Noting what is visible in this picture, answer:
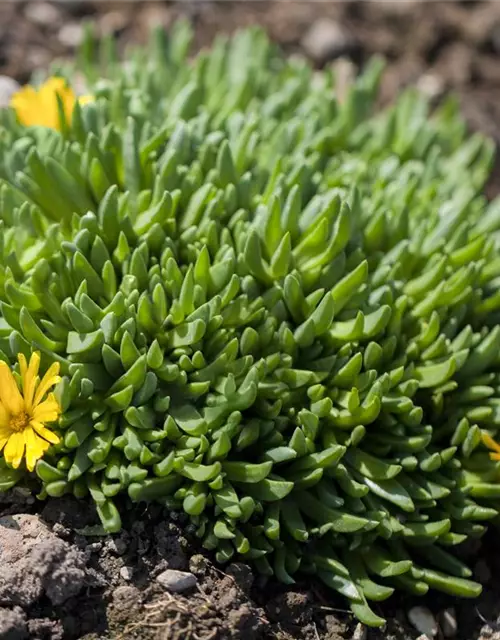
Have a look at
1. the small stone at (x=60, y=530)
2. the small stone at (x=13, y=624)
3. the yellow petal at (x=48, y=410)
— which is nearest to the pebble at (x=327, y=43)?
the yellow petal at (x=48, y=410)

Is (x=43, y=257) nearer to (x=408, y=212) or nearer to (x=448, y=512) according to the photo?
(x=408, y=212)

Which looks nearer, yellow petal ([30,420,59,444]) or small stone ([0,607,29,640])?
small stone ([0,607,29,640])

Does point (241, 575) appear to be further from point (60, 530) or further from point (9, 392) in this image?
point (9, 392)

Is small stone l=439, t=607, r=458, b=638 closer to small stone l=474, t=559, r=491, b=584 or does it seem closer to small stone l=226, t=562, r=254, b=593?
small stone l=474, t=559, r=491, b=584

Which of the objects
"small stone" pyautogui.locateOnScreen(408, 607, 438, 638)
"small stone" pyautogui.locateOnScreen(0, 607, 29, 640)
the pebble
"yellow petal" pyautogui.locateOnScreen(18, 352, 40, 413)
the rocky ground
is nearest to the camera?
"small stone" pyautogui.locateOnScreen(0, 607, 29, 640)

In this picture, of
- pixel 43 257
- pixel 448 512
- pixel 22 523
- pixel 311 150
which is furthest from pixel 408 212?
pixel 22 523

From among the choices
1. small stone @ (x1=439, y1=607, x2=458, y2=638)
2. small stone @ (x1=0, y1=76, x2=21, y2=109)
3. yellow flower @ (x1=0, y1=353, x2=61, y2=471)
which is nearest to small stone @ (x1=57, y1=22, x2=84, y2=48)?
small stone @ (x1=0, y1=76, x2=21, y2=109)

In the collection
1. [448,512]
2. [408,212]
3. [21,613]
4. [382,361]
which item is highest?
[408,212]
